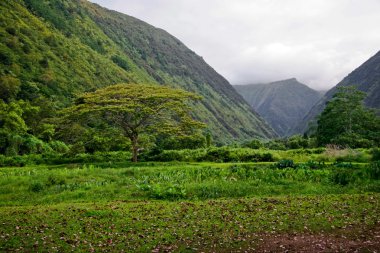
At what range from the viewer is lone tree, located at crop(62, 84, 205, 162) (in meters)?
40.0

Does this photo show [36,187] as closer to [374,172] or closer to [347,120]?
[374,172]

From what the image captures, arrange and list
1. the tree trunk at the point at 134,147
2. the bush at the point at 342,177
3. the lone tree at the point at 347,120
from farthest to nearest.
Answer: the lone tree at the point at 347,120 < the tree trunk at the point at 134,147 < the bush at the point at 342,177

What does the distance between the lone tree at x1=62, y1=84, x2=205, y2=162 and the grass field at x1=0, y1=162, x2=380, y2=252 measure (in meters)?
10.9

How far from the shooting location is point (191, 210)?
18.5 meters

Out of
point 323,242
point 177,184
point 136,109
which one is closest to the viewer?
point 323,242

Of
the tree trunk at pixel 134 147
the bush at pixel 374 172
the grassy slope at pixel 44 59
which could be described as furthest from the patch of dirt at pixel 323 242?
the grassy slope at pixel 44 59

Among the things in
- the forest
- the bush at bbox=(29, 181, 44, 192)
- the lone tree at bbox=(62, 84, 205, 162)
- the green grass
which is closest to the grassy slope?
the forest

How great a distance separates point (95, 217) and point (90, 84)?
4623 inches

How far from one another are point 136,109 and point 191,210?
2467 cm

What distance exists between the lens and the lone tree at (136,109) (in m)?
40.0

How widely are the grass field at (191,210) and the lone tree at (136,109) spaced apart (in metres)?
10.9

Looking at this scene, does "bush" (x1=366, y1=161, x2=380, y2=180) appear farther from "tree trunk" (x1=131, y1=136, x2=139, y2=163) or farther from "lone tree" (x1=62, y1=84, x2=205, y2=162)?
"tree trunk" (x1=131, y1=136, x2=139, y2=163)

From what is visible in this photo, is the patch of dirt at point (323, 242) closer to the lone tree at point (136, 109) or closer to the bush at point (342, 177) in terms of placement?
the bush at point (342, 177)

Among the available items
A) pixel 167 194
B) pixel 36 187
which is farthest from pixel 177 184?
pixel 36 187
